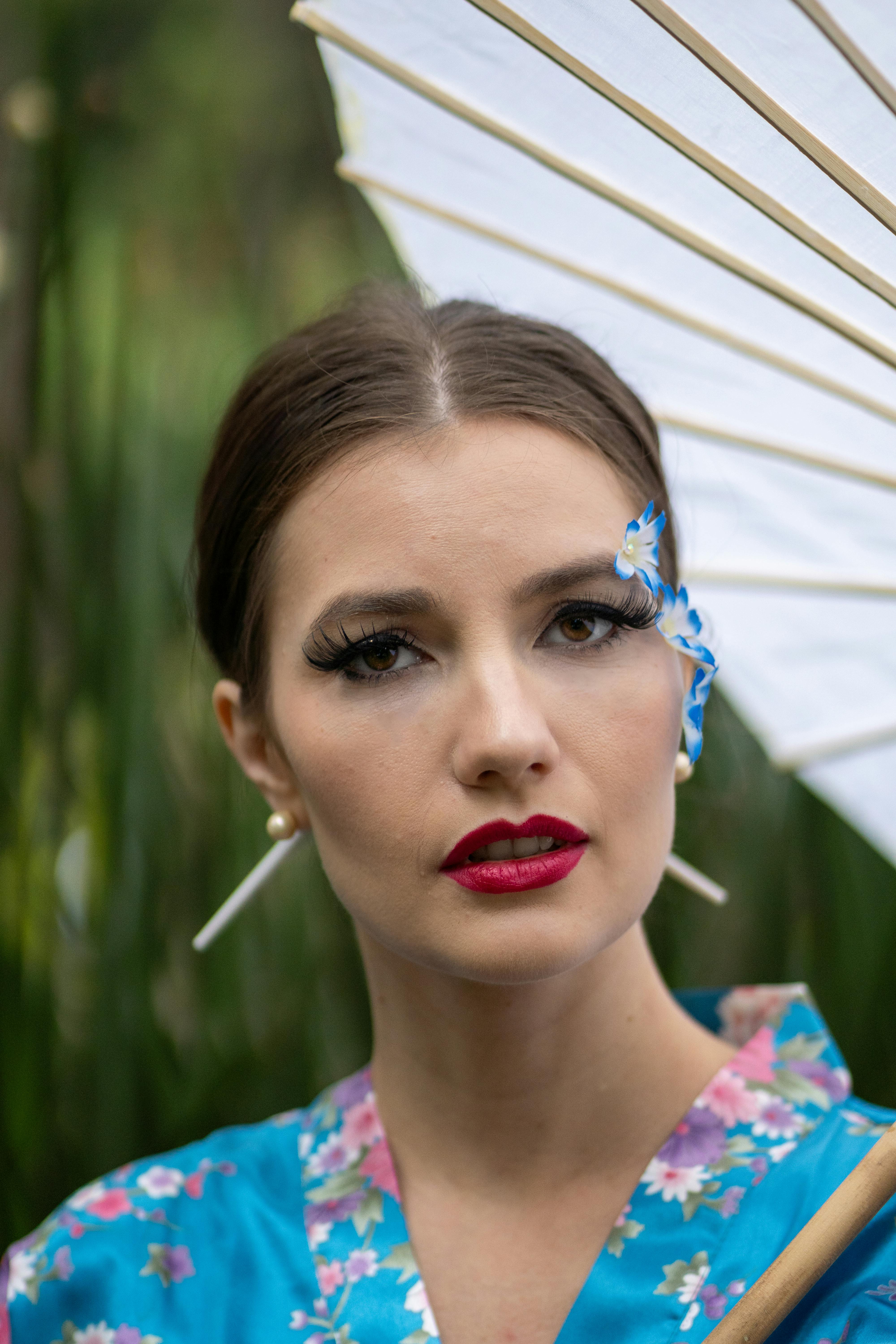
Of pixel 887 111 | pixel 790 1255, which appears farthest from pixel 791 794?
pixel 887 111

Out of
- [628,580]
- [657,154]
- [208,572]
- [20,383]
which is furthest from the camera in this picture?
[20,383]

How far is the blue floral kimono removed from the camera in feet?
3.78

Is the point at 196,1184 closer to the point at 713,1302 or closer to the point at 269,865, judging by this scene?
the point at 269,865

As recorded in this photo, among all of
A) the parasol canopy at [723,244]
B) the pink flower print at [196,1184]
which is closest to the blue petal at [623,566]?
the parasol canopy at [723,244]

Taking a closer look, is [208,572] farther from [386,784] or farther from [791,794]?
[791,794]

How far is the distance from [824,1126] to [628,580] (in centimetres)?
59

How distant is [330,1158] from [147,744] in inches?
33.0

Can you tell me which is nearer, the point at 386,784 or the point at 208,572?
the point at 386,784

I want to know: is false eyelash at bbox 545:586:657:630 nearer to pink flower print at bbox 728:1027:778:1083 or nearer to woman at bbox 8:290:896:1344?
woman at bbox 8:290:896:1344

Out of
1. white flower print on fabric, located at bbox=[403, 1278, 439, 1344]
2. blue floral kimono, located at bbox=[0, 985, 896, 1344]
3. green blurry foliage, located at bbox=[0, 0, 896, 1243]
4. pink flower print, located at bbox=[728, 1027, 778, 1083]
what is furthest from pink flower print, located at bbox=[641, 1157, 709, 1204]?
green blurry foliage, located at bbox=[0, 0, 896, 1243]

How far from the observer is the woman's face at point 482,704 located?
1116 mm

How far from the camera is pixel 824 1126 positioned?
1.28 m

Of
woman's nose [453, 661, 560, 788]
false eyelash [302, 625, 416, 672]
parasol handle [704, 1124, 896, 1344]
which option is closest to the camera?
parasol handle [704, 1124, 896, 1344]

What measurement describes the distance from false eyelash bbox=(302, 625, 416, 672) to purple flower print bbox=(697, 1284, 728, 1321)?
0.64 m
